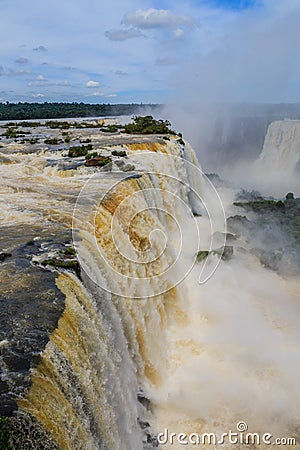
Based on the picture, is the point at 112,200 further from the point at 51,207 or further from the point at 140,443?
the point at 140,443

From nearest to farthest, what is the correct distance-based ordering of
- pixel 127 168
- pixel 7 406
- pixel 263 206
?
pixel 7 406 → pixel 127 168 → pixel 263 206

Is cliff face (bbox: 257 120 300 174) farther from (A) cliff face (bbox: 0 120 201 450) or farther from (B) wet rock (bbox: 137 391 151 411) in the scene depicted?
(B) wet rock (bbox: 137 391 151 411)

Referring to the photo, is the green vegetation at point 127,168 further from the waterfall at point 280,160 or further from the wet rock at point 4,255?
the waterfall at point 280,160

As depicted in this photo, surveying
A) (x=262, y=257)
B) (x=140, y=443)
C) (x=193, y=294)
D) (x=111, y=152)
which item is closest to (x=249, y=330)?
(x=193, y=294)

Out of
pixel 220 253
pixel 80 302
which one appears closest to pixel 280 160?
pixel 220 253

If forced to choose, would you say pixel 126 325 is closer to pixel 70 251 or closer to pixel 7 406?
pixel 70 251

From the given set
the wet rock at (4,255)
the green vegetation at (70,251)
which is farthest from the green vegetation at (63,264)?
the wet rock at (4,255)
